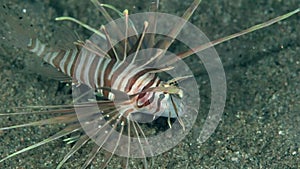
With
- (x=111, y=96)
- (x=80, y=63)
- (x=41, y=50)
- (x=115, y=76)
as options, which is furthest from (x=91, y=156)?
(x=41, y=50)

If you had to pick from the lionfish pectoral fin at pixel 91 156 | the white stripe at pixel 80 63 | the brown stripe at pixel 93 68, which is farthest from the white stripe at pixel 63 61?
the lionfish pectoral fin at pixel 91 156

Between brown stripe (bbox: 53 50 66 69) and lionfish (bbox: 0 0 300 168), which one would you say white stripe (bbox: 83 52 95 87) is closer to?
lionfish (bbox: 0 0 300 168)

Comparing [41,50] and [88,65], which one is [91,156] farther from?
[41,50]

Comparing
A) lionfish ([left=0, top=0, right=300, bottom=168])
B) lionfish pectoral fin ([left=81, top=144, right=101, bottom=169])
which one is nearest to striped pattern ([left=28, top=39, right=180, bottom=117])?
lionfish ([left=0, top=0, right=300, bottom=168])

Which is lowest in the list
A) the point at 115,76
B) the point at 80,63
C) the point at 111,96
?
the point at 111,96

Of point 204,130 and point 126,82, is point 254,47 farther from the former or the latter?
point 126,82

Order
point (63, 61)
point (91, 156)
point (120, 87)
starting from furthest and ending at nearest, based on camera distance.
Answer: point (63, 61) → point (120, 87) → point (91, 156)

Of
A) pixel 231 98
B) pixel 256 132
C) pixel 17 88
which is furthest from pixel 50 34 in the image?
pixel 256 132

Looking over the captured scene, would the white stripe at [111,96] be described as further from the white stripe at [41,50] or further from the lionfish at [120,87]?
the white stripe at [41,50]
